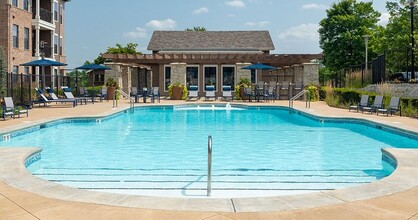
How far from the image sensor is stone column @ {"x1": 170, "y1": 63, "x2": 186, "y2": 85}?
2699cm

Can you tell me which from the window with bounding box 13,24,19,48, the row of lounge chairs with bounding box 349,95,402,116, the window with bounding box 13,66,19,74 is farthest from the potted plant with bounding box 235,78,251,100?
the window with bounding box 13,24,19,48

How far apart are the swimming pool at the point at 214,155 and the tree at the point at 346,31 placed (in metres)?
28.9

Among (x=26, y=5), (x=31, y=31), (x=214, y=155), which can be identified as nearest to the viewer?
(x=214, y=155)

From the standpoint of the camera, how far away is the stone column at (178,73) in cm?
2699

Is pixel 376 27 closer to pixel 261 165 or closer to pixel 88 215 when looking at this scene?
pixel 261 165

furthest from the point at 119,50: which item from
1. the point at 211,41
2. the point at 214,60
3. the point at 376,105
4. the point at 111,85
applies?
the point at 376,105

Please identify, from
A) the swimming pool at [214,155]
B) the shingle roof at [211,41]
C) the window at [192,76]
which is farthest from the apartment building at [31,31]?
the swimming pool at [214,155]

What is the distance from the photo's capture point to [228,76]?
97.2 feet

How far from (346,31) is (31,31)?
30307 mm

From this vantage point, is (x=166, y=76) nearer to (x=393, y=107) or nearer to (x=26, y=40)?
(x=26, y=40)

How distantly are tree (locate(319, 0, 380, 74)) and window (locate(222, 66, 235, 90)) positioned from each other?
55.6 feet

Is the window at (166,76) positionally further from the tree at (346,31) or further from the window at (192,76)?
the tree at (346,31)

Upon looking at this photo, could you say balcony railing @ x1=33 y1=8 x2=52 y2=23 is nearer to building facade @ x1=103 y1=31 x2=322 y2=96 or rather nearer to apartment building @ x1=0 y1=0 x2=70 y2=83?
apartment building @ x1=0 y1=0 x2=70 y2=83

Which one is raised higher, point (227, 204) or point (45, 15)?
point (45, 15)
